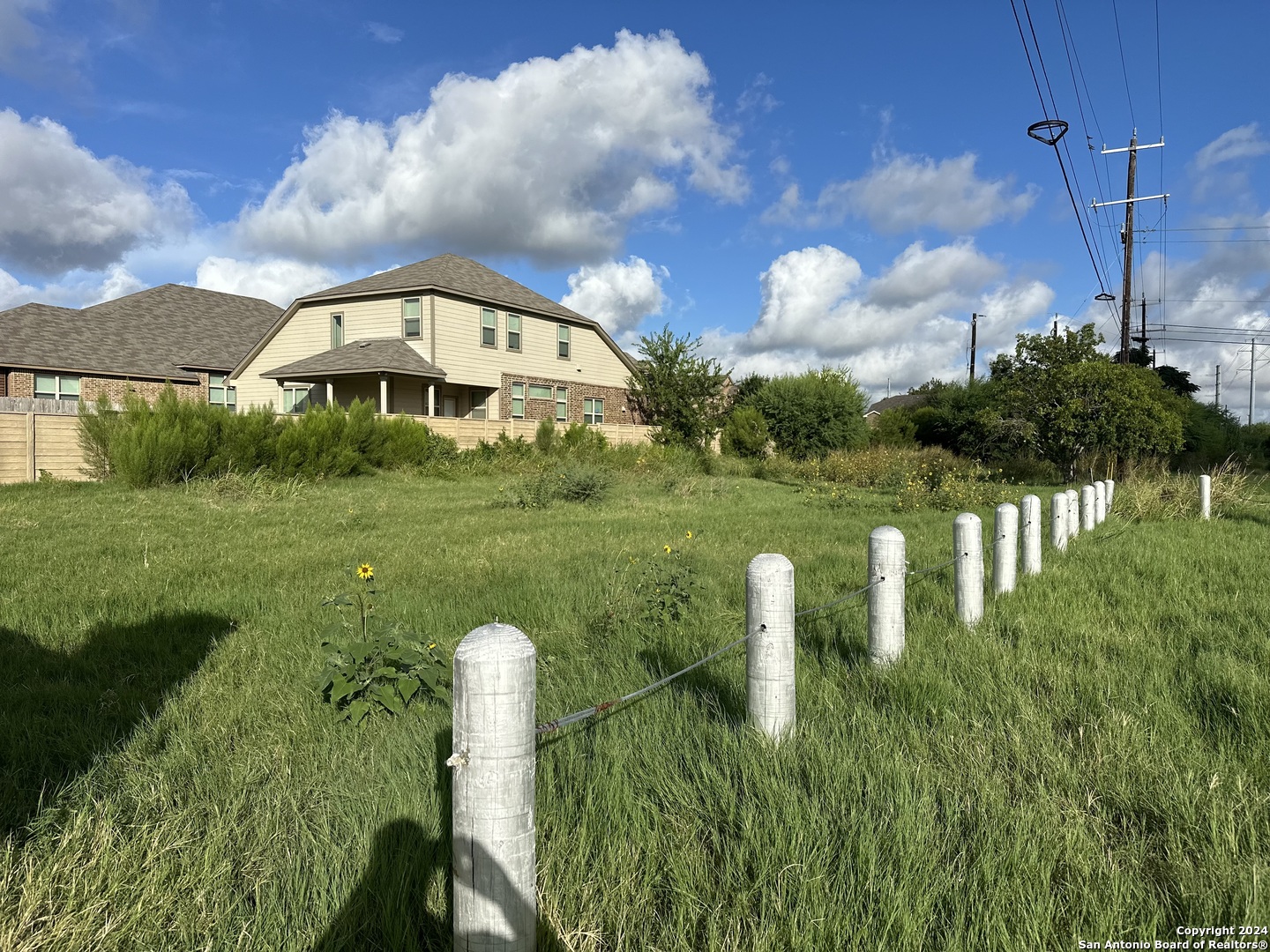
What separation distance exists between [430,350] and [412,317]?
5.24 feet

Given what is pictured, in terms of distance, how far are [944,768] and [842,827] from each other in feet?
1.99

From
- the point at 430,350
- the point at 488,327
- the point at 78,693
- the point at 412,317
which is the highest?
the point at 412,317

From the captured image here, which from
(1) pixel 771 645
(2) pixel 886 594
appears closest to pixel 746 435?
(2) pixel 886 594

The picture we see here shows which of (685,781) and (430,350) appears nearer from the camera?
(685,781)

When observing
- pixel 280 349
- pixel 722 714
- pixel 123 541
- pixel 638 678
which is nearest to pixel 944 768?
pixel 722 714

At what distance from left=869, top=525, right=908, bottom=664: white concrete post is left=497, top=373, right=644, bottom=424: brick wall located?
2477 cm

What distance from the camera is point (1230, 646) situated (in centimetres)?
414

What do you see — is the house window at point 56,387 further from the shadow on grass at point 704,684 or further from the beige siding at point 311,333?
the shadow on grass at point 704,684

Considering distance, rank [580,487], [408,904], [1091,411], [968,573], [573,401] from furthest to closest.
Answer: [573,401]
[1091,411]
[580,487]
[968,573]
[408,904]

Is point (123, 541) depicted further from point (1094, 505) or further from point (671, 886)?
point (1094, 505)

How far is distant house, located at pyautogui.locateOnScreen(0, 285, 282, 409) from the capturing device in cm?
2645

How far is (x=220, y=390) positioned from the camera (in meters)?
31.3

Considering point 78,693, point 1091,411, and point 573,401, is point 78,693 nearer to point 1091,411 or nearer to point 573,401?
point 1091,411

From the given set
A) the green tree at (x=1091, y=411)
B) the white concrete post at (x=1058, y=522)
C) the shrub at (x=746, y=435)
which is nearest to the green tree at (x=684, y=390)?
the shrub at (x=746, y=435)
